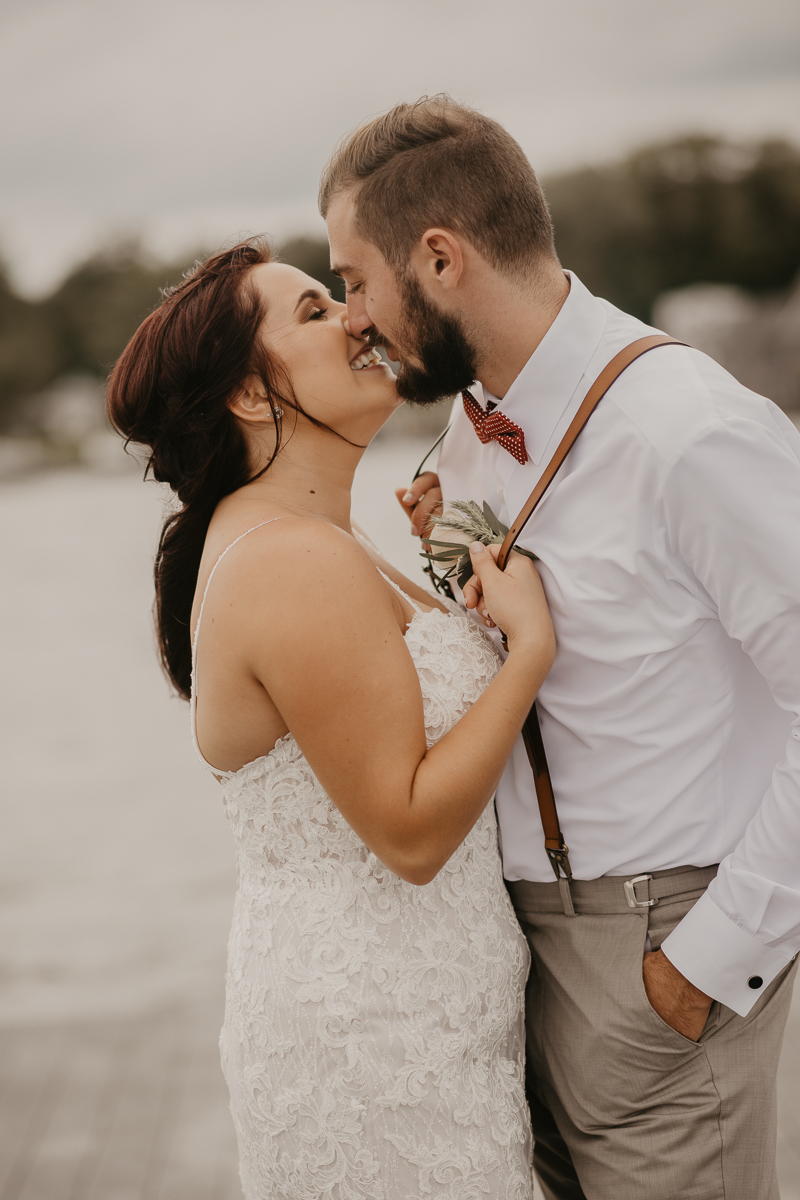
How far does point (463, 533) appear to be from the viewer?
202 cm

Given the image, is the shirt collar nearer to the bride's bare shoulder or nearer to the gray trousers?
the bride's bare shoulder

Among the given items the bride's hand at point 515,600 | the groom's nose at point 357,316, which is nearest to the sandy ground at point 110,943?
the bride's hand at point 515,600

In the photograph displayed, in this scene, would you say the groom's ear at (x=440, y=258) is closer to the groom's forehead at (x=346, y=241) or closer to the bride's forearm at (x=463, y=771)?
the groom's forehead at (x=346, y=241)

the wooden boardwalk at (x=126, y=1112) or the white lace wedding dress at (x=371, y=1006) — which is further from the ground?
the white lace wedding dress at (x=371, y=1006)

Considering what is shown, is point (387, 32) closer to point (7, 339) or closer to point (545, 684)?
point (7, 339)

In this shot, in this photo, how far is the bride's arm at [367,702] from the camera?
1.63m

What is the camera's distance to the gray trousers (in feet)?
5.77

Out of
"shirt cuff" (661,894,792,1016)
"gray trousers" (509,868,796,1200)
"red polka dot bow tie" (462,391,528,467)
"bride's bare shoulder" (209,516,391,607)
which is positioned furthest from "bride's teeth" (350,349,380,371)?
"shirt cuff" (661,894,792,1016)

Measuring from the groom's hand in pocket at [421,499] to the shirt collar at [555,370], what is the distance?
1.72 feet

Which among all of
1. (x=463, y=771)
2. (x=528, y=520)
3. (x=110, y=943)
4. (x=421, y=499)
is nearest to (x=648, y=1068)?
(x=463, y=771)

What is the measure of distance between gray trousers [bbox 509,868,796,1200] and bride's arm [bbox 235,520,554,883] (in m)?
0.41

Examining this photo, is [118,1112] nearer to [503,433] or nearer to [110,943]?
[110,943]

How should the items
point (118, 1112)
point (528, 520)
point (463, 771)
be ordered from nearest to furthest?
point (463, 771) → point (528, 520) → point (118, 1112)

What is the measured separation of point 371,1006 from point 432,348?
1332mm
